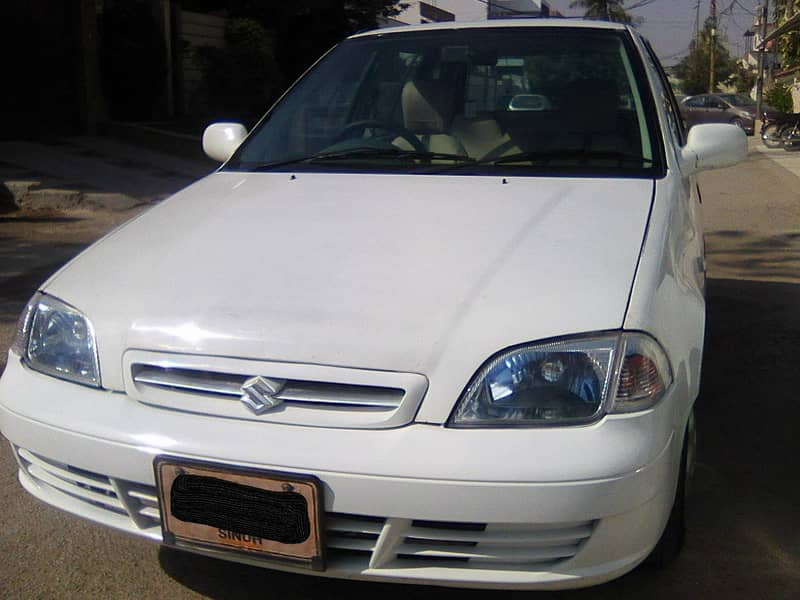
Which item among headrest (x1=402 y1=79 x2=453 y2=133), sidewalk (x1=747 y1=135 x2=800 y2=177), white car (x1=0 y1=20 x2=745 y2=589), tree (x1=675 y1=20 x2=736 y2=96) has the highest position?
headrest (x1=402 y1=79 x2=453 y2=133)

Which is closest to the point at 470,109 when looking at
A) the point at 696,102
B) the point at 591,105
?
the point at 591,105

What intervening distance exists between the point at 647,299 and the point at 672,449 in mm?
363

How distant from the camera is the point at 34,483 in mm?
2576

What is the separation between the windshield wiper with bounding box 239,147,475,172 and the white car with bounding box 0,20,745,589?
48 centimetres

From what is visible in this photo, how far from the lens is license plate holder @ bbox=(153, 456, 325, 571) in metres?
2.09

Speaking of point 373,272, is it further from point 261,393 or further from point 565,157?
point 565,157

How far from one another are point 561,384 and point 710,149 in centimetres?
169

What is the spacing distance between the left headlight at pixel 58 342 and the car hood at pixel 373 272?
0.14 feet

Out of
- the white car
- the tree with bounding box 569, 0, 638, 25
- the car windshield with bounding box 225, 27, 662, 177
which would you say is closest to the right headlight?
the white car

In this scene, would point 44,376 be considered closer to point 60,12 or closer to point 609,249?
point 609,249

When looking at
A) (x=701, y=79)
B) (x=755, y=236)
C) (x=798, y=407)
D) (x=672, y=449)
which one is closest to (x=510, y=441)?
(x=672, y=449)

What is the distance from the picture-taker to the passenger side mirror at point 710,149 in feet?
11.3

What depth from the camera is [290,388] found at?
218 centimetres

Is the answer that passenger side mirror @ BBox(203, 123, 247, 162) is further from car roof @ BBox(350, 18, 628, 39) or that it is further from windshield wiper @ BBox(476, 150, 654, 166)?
windshield wiper @ BBox(476, 150, 654, 166)
